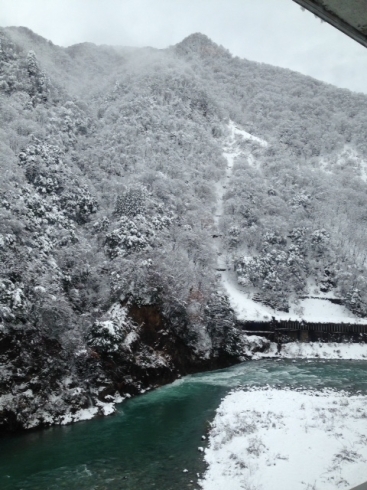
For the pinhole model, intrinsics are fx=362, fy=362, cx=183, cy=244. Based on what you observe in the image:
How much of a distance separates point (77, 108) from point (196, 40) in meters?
91.6

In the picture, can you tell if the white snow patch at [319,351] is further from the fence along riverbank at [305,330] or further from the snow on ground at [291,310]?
the snow on ground at [291,310]

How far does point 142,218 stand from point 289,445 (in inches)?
969

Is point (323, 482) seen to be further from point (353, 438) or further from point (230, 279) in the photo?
point (230, 279)

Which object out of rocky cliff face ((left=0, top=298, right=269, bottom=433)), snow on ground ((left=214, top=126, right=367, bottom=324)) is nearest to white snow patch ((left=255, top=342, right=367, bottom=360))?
snow on ground ((left=214, top=126, right=367, bottom=324))

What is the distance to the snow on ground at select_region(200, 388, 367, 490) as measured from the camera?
8867 mm

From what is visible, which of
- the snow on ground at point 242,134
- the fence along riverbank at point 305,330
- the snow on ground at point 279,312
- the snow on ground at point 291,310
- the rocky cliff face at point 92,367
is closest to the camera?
the rocky cliff face at point 92,367

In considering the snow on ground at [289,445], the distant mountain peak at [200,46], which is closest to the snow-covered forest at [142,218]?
the snow on ground at [289,445]

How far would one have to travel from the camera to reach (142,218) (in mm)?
33031

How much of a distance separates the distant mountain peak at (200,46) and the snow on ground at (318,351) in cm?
11009

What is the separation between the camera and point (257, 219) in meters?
52.8

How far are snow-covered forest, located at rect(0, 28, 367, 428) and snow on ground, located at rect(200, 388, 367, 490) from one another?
6678 millimetres

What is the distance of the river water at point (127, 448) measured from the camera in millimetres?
10008

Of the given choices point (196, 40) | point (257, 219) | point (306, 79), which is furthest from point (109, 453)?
point (196, 40)

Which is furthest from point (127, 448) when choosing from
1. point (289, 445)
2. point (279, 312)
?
point (279, 312)
